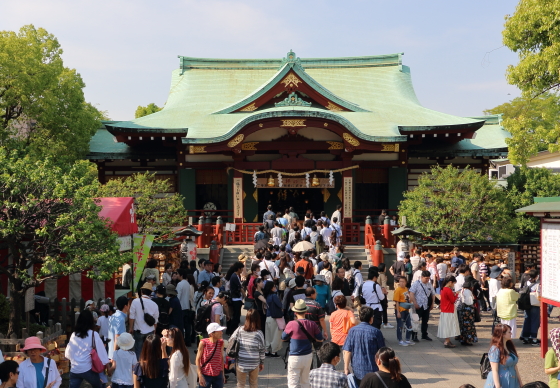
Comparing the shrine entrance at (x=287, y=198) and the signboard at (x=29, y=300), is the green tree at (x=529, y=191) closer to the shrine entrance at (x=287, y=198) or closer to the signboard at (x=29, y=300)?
the shrine entrance at (x=287, y=198)

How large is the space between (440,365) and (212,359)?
201 inches

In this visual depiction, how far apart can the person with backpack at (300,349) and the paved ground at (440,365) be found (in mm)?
1651

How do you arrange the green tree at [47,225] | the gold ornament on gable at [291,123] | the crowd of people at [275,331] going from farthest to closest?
the gold ornament on gable at [291,123] < the green tree at [47,225] < the crowd of people at [275,331]

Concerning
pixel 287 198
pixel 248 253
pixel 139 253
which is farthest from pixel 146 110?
pixel 139 253

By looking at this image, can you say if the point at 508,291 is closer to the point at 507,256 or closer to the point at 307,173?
the point at 507,256

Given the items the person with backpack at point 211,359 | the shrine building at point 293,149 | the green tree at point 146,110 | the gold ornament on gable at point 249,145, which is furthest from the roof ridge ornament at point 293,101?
the green tree at point 146,110

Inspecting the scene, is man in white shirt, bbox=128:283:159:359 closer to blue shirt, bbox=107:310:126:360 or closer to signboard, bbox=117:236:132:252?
blue shirt, bbox=107:310:126:360

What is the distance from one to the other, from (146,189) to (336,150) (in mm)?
8378

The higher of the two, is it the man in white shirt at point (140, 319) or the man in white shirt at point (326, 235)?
the man in white shirt at point (326, 235)

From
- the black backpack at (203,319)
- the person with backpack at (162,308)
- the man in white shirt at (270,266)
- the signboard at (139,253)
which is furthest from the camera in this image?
the man in white shirt at (270,266)

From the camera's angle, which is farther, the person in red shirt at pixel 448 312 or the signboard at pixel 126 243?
the signboard at pixel 126 243

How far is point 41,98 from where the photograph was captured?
21.8 metres

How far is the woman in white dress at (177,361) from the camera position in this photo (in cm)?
712

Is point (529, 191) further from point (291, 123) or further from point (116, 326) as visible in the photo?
point (116, 326)
